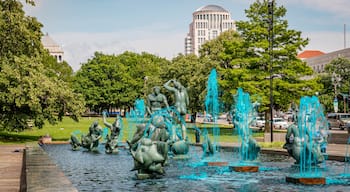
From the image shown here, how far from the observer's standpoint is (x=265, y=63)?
41.8 m

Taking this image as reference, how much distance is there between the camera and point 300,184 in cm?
1228

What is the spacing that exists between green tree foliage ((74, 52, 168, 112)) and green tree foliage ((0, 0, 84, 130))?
175 feet

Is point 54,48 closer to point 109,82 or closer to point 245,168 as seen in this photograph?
point 109,82

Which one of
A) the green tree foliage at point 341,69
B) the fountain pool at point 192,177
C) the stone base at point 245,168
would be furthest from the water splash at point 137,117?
the green tree foliage at point 341,69

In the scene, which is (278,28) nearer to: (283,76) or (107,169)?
(283,76)

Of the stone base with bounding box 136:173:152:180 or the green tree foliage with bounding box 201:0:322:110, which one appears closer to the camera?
the stone base with bounding box 136:173:152:180

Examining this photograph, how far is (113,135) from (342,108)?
6277cm

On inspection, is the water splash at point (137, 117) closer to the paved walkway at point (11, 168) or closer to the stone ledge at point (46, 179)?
the paved walkway at point (11, 168)

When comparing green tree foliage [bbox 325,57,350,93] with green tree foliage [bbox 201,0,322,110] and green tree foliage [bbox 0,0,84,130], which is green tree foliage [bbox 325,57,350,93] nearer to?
green tree foliage [bbox 201,0,322,110]

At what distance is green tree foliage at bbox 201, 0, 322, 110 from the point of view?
40375 millimetres

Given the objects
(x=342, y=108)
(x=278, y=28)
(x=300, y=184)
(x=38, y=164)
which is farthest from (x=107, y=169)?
(x=342, y=108)

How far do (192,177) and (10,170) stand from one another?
6355mm

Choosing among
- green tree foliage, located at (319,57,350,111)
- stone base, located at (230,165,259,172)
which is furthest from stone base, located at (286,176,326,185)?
green tree foliage, located at (319,57,350,111)

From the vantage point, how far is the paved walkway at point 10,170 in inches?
506
